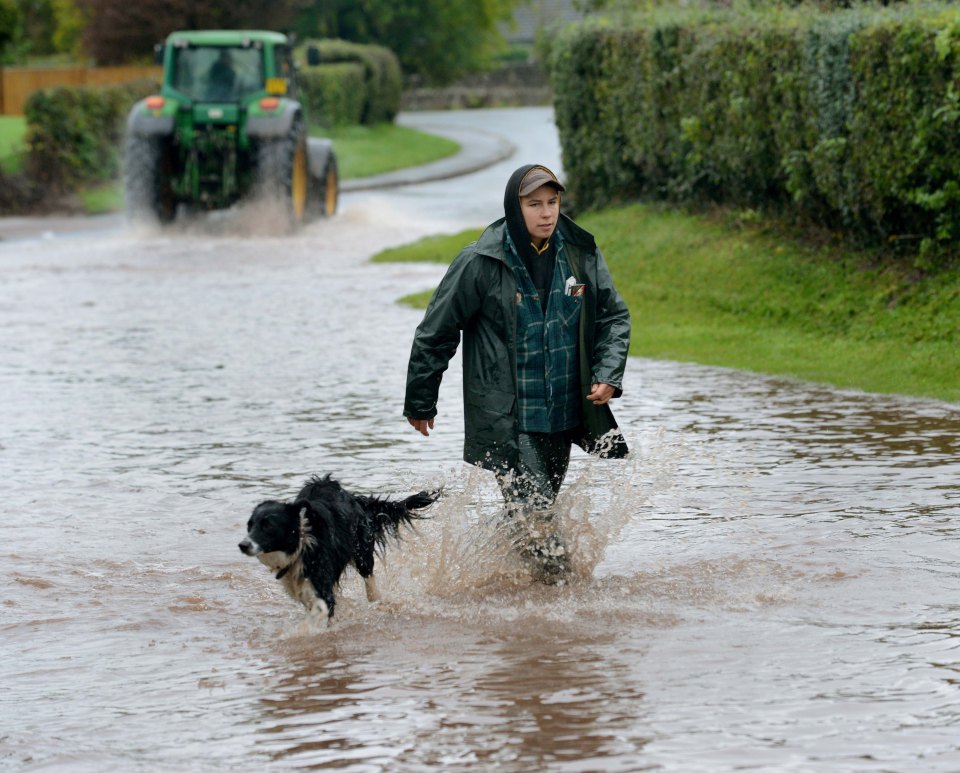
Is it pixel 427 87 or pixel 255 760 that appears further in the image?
pixel 427 87

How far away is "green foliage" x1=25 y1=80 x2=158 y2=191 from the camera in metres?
31.4

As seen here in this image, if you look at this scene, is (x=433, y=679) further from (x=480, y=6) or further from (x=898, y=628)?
(x=480, y=6)

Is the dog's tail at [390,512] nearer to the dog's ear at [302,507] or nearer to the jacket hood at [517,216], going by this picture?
the dog's ear at [302,507]

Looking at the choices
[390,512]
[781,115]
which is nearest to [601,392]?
[390,512]

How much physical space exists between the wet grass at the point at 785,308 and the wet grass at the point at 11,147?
16.9 m

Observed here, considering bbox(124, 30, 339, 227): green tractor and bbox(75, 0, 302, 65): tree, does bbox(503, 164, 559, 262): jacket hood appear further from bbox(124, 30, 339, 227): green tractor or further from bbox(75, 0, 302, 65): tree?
bbox(75, 0, 302, 65): tree

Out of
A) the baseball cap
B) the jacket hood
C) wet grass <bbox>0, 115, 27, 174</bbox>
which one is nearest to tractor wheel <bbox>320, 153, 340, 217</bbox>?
wet grass <bbox>0, 115, 27, 174</bbox>

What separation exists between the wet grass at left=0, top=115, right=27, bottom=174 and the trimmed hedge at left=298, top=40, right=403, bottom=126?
8713mm

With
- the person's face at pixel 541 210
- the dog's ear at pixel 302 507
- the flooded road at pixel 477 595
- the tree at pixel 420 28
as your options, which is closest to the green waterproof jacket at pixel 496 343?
the person's face at pixel 541 210

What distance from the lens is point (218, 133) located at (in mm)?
24047

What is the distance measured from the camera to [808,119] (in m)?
15.1

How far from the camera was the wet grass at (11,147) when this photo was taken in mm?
31609

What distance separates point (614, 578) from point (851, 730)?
2112 mm

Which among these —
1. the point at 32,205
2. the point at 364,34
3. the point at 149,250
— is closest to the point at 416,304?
the point at 149,250
